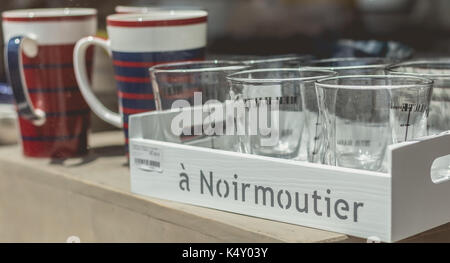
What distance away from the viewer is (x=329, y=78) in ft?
2.89

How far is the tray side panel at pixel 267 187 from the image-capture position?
778 millimetres

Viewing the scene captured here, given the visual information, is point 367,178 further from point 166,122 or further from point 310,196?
point 166,122

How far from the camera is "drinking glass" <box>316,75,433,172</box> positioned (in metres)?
0.82

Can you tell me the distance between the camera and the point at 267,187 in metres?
0.86

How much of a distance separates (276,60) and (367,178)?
337 mm

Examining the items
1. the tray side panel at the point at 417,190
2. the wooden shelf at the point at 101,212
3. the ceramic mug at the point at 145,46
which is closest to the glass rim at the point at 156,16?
the ceramic mug at the point at 145,46

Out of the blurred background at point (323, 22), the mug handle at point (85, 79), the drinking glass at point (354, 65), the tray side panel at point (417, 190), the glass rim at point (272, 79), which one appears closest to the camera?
the tray side panel at point (417, 190)

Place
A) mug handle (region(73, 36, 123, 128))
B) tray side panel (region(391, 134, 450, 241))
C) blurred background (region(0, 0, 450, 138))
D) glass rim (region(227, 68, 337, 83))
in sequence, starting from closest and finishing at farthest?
tray side panel (region(391, 134, 450, 241)) → glass rim (region(227, 68, 337, 83)) → mug handle (region(73, 36, 123, 128)) → blurred background (region(0, 0, 450, 138))

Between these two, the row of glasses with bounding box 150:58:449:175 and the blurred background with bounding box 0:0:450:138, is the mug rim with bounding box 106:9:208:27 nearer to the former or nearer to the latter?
the row of glasses with bounding box 150:58:449:175

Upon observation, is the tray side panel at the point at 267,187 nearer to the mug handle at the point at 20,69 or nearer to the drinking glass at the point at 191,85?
the drinking glass at the point at 191,85

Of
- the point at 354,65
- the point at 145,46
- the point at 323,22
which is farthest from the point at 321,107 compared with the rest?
the point at 323,22

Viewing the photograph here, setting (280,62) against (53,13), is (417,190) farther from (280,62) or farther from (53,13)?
(53,13)

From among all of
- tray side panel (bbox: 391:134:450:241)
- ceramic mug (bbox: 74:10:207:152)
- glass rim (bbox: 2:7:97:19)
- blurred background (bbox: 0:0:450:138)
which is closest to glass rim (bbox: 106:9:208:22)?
ceramic mug (bbox: 74:10:207:152)

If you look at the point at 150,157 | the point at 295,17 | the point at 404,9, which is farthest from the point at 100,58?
the point at 404,9
